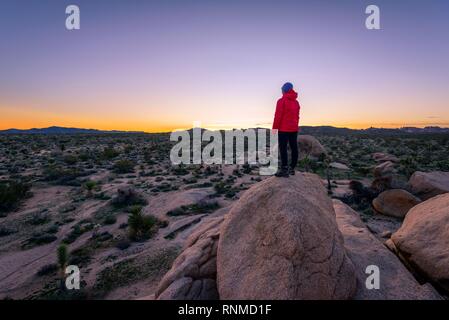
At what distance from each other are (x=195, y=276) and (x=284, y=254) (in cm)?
218

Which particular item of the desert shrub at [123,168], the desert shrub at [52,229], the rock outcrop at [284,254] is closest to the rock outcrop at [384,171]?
the rock outcrop at [284,254]

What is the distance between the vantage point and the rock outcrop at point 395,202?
13055 mm

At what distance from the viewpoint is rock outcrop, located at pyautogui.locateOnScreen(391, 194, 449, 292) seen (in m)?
5.89

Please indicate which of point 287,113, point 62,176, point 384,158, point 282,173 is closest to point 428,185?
point 282,173

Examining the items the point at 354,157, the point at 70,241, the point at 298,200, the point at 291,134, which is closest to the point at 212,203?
the point at 70,241

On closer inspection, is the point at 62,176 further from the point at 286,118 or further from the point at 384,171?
the point at 384,171

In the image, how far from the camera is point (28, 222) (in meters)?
13.7

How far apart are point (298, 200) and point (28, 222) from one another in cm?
1376

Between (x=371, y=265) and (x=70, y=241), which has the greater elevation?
(x=371, y=265)

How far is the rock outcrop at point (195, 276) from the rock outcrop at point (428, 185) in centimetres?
1194

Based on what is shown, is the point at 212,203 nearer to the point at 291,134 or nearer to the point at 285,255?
the point at 291,134

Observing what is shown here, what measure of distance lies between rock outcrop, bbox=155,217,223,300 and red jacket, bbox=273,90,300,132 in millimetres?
2985

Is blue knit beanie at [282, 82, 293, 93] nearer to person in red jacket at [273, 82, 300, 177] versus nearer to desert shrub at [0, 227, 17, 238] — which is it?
person in red jacket at [273, 82, 300, 177]

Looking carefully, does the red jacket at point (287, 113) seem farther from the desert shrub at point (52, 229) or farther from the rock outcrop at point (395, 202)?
the desert shrub at point (52, 229)
